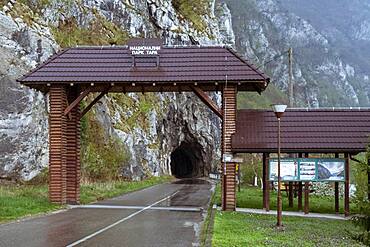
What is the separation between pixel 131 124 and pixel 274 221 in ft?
98.4

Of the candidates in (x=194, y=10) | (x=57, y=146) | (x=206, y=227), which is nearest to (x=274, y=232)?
(x=206, y=227)

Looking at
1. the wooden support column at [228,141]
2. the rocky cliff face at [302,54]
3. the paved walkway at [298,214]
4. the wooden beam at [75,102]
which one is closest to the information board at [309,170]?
the paved walkway at [298,214]

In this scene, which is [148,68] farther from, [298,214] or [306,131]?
[298,214]

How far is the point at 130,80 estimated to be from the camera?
22312mm

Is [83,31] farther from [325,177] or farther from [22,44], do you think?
[325,177]

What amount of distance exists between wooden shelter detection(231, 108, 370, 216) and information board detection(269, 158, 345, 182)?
340mm

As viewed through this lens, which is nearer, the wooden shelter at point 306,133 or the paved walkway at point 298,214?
the paved walkway at point 298,214

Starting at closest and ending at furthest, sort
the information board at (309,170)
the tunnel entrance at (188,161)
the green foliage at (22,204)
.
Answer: the green foliage at (22,204)
the information board at (309,170)
the tunnel entrance at (188,161)

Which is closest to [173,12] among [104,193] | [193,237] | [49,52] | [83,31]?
[83,31]

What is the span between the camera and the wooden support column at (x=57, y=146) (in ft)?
74.2

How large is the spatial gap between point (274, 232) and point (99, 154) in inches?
958

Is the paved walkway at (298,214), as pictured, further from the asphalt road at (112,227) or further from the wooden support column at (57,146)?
the wooden support column at (57,146)

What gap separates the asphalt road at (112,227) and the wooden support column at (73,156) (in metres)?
1.30

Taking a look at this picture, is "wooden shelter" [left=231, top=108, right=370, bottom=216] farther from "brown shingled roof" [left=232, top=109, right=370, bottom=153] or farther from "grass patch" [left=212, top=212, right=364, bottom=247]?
"grass patch" [left=212, top=212, right=364, bottom=247]
